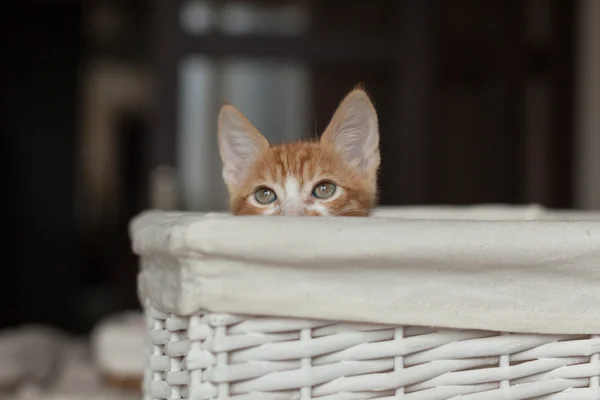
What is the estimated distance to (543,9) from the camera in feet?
11.7

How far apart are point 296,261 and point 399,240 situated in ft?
0.28

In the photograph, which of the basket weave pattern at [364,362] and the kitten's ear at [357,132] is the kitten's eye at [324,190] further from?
the basket weave pattern at [364,362]

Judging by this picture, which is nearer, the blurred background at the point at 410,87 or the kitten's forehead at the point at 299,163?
the kitten's forehead at the point at 299,163

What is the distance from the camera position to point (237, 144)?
0.98m

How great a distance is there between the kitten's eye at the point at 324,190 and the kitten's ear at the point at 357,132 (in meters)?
0.05

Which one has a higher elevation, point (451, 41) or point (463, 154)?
point (451, 41)

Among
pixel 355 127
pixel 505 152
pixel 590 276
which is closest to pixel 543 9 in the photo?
pixel 505 152

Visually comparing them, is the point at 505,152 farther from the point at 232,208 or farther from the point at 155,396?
the point at 155,396

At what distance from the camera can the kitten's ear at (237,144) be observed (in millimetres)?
924

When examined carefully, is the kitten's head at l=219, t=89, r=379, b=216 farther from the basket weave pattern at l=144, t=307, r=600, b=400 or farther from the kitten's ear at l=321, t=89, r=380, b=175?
the basket weave pattern at l=144, t=307, r=600, b=400

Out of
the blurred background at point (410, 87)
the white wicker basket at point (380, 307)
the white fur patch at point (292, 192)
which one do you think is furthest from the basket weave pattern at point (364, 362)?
the blurred background at point (410, 87)

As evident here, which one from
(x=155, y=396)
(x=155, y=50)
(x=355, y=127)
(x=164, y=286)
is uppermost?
(x=155, y=50)

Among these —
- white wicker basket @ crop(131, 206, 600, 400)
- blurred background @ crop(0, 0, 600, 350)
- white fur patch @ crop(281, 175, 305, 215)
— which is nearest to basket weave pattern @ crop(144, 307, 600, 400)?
white wicker basket @ crop(131, 206, 600, 400)

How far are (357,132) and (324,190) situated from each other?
9 centimetres
